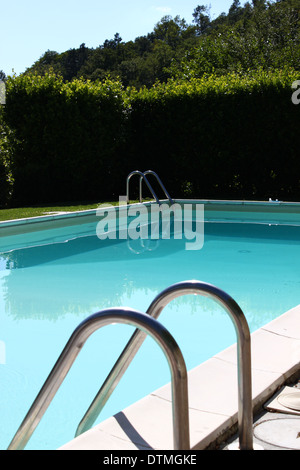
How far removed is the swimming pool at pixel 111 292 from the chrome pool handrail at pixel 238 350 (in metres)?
1.15

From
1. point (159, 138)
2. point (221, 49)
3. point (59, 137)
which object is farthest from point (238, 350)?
point (221, 49)

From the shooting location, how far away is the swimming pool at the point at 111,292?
3.99 meters

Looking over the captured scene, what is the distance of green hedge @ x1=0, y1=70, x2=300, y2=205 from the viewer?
13531 millimetres

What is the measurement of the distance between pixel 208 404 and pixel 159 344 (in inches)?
42.9

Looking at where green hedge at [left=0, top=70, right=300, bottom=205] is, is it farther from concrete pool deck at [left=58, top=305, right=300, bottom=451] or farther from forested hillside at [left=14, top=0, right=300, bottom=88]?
concrete pool deck at [left=58, top=305, right=300, bottom=451]

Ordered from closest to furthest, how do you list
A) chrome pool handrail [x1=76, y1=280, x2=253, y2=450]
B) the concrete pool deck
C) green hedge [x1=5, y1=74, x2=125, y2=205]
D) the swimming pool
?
chrome pool handrail [x1=76, y1=280, x2=253, y2=450]
the concrete pool deck
the swimming pool
green hedge [x1=5, y1=74, x2=125, y2=205]

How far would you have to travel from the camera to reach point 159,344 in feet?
5.88

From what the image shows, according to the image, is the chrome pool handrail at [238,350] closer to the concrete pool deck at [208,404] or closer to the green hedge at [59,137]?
the concrete pool deck at [208,404]

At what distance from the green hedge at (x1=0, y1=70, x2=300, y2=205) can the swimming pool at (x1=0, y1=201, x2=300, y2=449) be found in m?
2.14

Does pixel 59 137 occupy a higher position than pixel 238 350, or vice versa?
pixel 59 137

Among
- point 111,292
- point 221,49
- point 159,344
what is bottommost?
point 111,292

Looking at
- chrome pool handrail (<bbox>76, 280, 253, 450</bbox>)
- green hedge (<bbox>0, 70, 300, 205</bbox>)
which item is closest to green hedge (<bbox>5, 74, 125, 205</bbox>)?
green hedge (<bbox>0, 70, 300, 205</bbox>)

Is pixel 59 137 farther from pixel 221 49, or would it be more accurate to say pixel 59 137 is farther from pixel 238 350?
pixel 221 49

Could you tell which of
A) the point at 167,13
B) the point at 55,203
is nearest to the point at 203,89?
the point at 55,203
